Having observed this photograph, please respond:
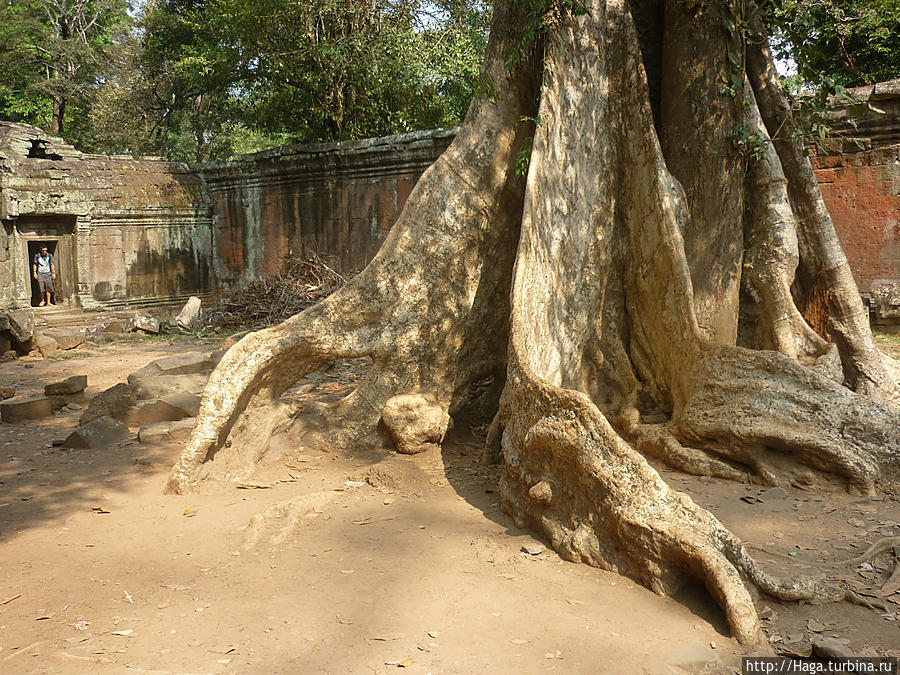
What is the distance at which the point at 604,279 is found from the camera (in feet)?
12.5

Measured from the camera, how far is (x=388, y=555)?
2.54 meters

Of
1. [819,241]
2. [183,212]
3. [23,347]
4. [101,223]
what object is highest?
[183,212]

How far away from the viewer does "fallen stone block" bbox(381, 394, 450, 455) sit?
145 inches

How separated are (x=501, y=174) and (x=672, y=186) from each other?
949mm

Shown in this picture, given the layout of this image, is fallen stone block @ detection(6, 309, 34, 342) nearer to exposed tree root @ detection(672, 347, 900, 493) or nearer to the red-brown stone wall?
exposed tree root @ detection(672, 347, 900, 493)

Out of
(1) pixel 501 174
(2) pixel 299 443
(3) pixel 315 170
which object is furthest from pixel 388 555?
(3) pixel 315 170

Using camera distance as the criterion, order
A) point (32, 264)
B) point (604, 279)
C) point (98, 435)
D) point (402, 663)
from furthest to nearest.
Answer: point (32, 264) < point (98, 435) < point (604, 279) < point (402, 663)

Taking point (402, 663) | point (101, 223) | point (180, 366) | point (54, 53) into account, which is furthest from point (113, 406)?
point (54, 53)

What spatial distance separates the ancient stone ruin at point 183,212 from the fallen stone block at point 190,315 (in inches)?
37.7

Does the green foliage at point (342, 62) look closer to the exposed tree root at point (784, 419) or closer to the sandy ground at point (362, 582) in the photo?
the exposed tree root at point (784, 419)

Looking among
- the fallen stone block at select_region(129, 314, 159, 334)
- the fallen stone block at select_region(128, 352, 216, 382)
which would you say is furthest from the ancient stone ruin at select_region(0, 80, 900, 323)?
the fallen stone block at select_region(128, 352, 216, 382)

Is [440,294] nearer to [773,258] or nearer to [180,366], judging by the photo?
[773,258]

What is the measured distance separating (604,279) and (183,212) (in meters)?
8.95

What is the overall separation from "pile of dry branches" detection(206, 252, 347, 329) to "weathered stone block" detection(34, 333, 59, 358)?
6.30ft
